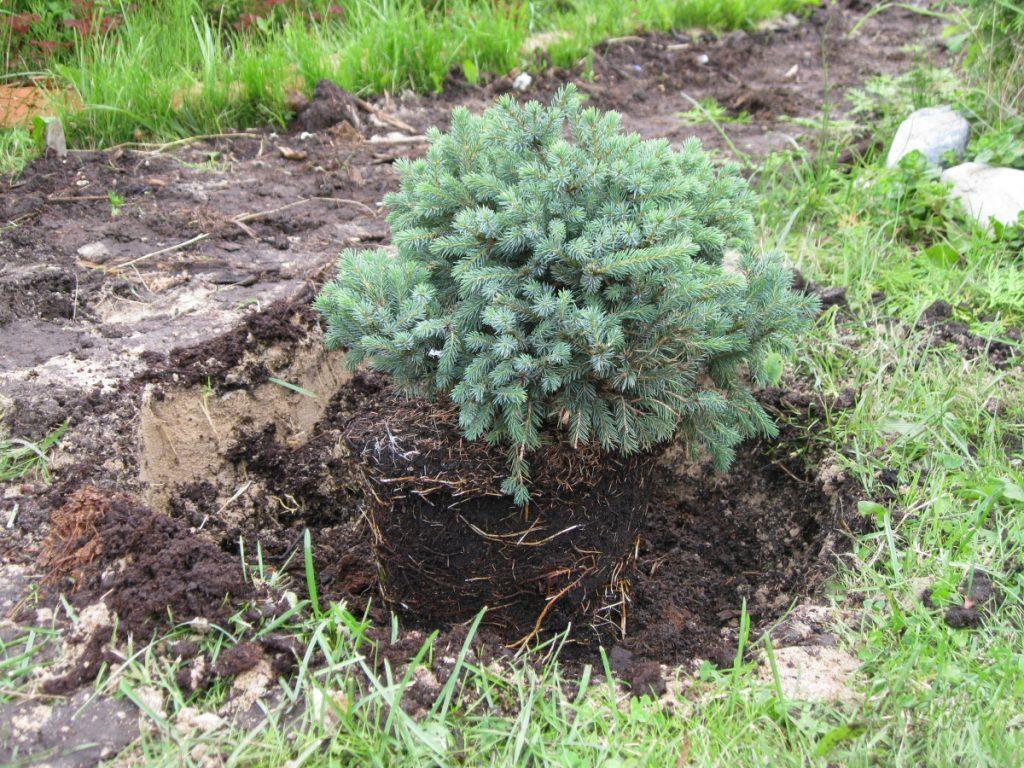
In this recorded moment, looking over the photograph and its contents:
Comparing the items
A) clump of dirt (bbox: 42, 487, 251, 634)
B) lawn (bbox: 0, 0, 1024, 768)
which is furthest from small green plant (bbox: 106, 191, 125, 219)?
clump of dirt (bbox: 42, 487, 251, 634)

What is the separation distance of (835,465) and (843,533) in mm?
283

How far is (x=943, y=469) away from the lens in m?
2.87

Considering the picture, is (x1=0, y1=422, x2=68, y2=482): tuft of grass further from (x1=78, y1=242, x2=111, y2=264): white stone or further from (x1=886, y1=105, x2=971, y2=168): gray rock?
(x1=886, y1=105, x2=971, y2=168): gray rock

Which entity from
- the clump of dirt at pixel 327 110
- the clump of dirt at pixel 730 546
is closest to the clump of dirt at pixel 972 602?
the clump of dirt at pixel 730 546

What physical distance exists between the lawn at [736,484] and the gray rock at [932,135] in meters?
0.11

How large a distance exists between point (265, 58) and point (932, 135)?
365 cm

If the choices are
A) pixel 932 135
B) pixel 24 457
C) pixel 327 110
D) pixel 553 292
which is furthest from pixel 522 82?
pixel 24 457

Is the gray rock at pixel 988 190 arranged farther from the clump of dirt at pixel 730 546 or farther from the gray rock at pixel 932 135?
the clump of dirt at pixel 730 546

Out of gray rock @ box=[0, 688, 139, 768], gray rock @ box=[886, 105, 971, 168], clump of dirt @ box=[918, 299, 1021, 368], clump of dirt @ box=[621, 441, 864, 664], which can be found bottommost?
clump of dirt @ box=[621, 441, 864, 664]

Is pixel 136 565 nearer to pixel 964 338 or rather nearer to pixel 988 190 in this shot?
pixel 964 338

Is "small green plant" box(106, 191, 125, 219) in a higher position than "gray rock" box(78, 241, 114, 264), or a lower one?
higher

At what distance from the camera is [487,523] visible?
7.74 feet

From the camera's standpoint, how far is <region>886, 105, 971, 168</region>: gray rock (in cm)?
433

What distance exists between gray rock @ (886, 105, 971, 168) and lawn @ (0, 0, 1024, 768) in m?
0.11
